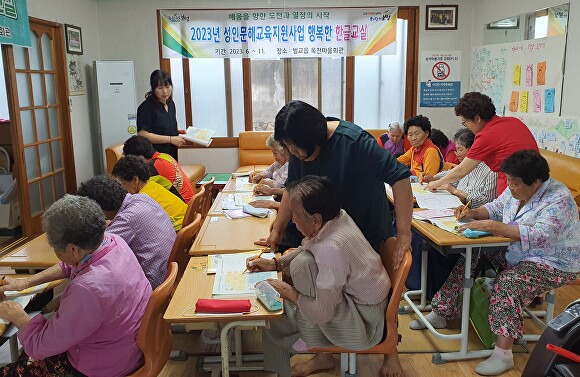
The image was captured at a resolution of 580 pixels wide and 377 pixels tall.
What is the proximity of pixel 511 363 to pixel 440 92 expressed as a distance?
15.5 ft

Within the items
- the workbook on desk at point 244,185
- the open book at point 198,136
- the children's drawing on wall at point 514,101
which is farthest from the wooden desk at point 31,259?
the children's drawing on wall at point 514,101

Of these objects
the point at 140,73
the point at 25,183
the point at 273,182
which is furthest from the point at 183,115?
the point at 273,182

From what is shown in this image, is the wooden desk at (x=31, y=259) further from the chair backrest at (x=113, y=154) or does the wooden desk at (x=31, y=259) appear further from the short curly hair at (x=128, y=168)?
the chair backrest at (x=113, y=154)

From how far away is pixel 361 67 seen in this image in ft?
22.0

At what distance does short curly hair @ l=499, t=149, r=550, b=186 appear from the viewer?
95.3 inches

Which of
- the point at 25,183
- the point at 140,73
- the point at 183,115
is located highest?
the point at 140,73

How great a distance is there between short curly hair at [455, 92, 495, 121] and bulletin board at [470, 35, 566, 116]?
5.34ft

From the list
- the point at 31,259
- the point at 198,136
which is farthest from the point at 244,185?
the point at 31,259

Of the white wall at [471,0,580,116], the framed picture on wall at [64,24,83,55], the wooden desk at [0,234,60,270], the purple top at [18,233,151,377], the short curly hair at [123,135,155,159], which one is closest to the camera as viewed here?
the purple top at [18,233,151,377]

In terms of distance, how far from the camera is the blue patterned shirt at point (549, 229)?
241 centimetres

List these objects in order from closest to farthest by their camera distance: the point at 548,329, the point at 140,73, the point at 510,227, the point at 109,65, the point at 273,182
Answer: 1. the point at 548,329
2. the point at 510,227
3. the point at 273,182
4. the point at 109,65
5. the point at 140,73

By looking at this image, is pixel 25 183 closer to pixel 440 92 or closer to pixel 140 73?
pixel 140 73

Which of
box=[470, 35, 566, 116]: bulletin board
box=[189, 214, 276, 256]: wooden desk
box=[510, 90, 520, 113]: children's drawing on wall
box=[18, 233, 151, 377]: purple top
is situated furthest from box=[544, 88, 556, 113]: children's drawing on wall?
box=[18, 233, 151, 377]: purple top

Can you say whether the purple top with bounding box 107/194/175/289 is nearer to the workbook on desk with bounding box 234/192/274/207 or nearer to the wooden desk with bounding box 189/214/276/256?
the wooden desk with bounding box 189/214/276/256
